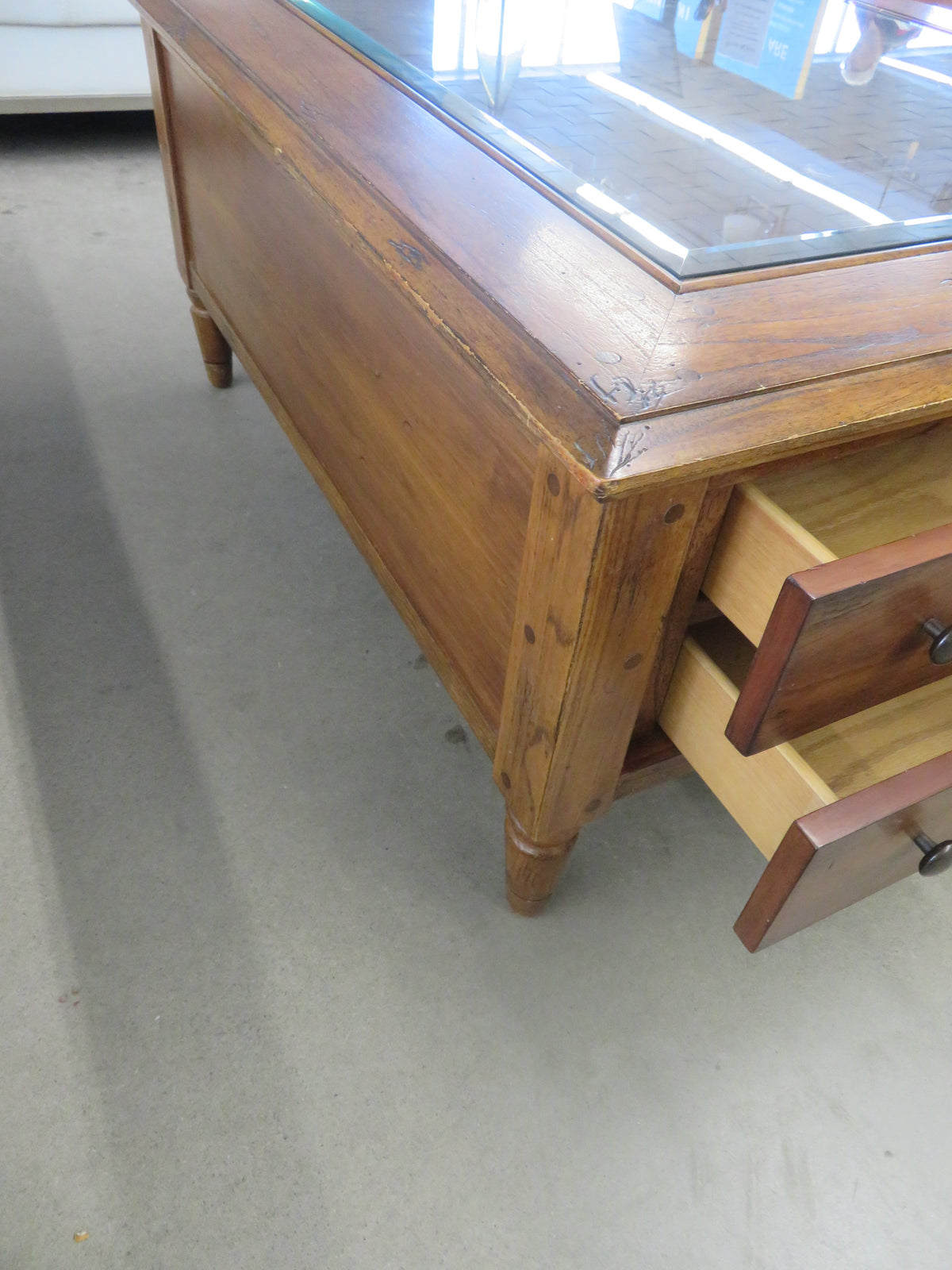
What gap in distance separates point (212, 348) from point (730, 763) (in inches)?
36.8

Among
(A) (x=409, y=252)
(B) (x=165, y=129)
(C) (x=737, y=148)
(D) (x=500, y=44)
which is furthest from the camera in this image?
(B) (x=165, y=129)

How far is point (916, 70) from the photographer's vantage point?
78 cm

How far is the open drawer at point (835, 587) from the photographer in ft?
1.25

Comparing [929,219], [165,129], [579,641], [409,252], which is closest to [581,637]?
[579,641]

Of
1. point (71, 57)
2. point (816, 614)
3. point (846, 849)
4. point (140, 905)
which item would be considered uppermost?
point (816, 614)

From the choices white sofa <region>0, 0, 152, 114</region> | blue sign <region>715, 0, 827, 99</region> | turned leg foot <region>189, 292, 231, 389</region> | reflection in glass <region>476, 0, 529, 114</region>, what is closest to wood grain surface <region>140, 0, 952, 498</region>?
reflection in glass <region>476, 0, 529, 114</region>

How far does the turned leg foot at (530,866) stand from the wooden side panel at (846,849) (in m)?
0.19

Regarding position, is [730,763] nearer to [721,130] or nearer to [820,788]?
[820,788]

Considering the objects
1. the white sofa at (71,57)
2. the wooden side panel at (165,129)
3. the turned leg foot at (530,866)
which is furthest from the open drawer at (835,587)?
A: the white sofa at (71,57)

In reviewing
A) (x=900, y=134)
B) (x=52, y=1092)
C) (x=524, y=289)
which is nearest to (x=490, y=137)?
(x=524, y=289)

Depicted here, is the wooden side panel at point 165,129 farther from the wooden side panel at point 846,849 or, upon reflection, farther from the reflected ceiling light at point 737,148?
the wooden side panel at point 846,849

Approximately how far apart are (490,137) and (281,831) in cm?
54

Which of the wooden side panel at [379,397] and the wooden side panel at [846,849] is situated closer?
the wooden side panel at [846,849]

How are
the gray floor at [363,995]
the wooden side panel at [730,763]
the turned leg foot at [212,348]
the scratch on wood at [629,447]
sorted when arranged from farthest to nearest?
the turned leg foot at [212,348]
the gray floor at [363,995]
the wooden side panel at [730,763]
the scratch on wood at [629,447]
